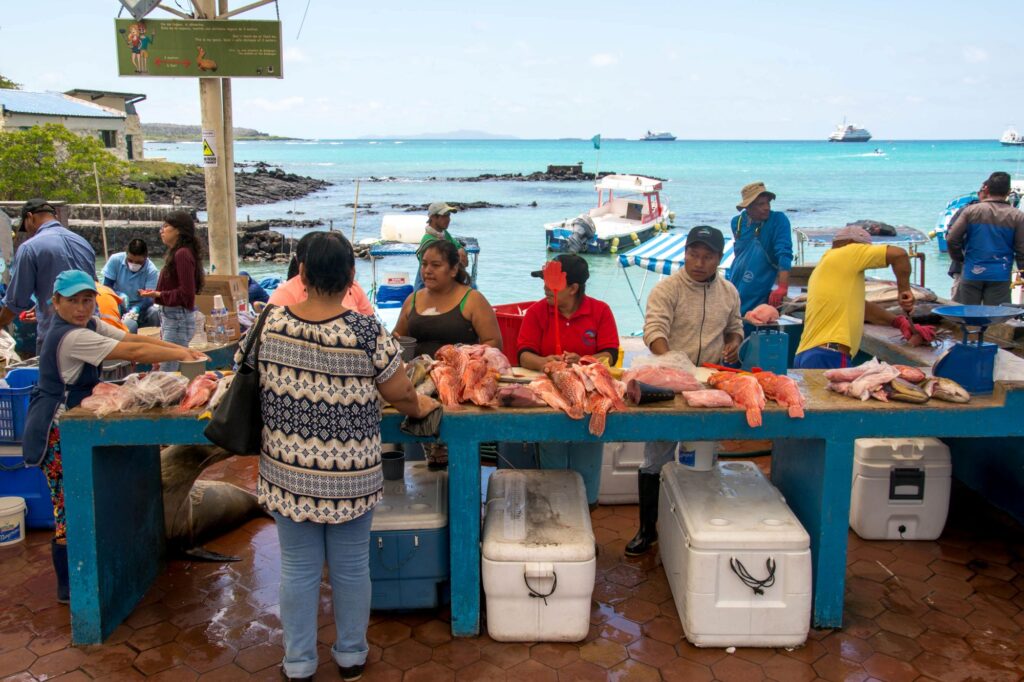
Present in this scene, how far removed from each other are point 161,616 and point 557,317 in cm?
255

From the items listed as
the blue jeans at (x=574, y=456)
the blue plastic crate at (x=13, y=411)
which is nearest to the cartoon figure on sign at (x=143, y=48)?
the blue plastic crate at (x=13, y=411)

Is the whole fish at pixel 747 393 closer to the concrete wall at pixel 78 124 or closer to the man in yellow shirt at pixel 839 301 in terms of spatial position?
the man in yellow shirt at pixel 839 301

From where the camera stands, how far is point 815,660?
12.3 ft

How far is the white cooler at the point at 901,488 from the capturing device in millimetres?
4750

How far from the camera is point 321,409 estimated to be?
3.13m

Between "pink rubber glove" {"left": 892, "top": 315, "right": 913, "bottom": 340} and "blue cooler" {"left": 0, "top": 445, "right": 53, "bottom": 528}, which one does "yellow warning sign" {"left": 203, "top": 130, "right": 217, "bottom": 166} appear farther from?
"pink rubber glove" {"left": 892, "top": 315, "right": 913, "bottom": 340}

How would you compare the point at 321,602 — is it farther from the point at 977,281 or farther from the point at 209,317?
the point at 977,281

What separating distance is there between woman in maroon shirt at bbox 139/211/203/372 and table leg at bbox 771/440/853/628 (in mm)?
5021

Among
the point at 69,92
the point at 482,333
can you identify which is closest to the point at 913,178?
the point at 69,92

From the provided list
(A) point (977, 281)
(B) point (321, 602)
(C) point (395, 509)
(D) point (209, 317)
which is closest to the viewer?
(C) point (395, 509)

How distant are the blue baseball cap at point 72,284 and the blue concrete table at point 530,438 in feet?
1.80

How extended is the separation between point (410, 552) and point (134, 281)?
6.35m

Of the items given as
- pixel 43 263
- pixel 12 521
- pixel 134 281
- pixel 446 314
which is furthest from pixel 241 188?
pixel 446 314

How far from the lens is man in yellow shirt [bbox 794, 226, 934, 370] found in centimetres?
512
